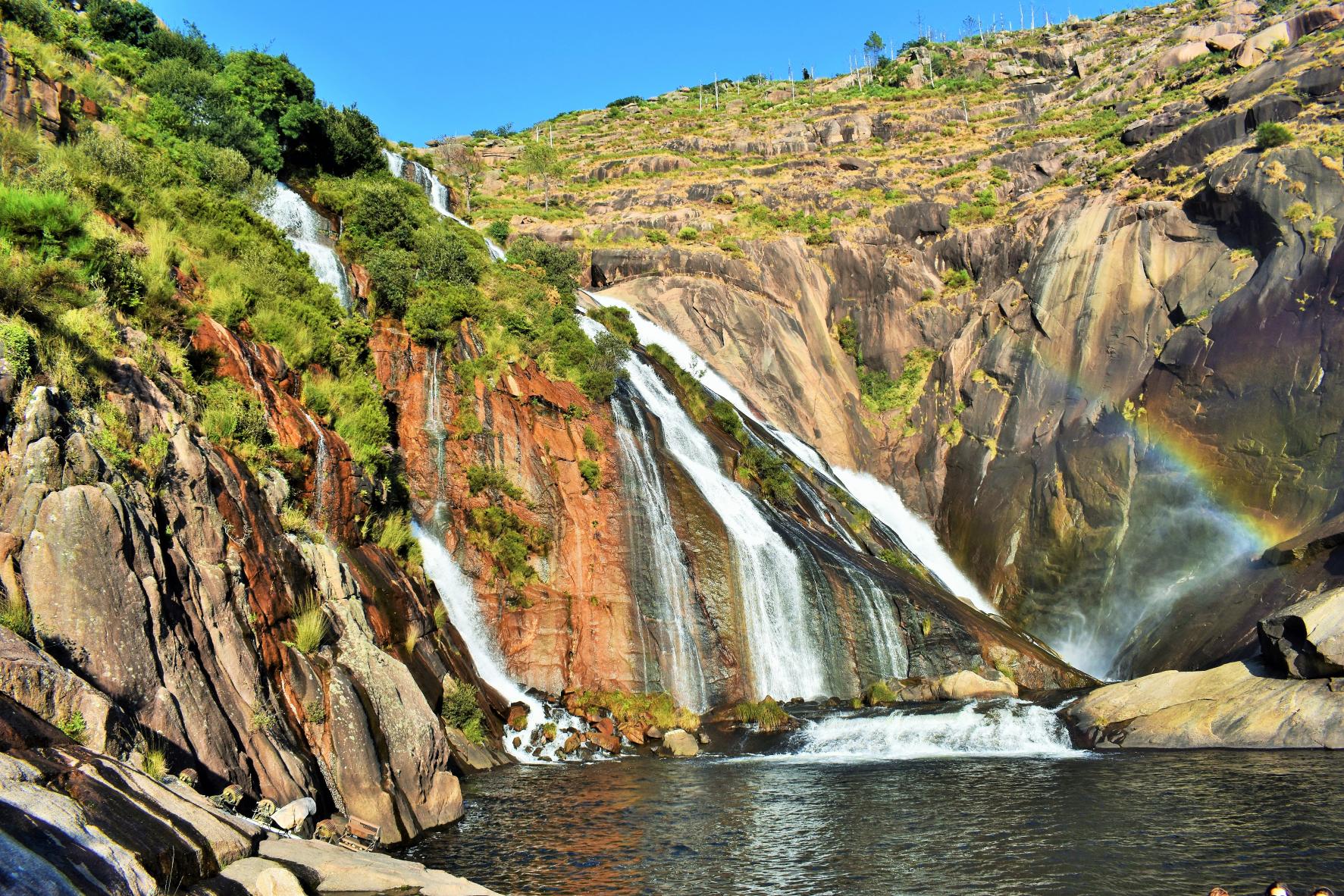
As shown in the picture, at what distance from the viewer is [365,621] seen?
17.9 m

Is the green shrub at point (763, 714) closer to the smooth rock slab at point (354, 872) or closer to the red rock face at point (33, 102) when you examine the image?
the smooth rock slab at point (354, 872)

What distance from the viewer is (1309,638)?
2217 centimetres

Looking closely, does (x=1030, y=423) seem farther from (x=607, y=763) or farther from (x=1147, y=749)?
(x=607, y=763)

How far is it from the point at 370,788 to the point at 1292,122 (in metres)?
53.9

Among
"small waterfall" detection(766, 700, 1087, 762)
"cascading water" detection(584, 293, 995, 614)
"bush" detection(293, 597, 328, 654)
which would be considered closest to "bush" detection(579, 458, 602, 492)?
"small waterfall" detection(766, 700, 1087, 762)

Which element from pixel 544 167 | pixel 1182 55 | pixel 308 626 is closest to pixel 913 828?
pixel 308 626

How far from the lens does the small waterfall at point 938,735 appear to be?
23859 mm

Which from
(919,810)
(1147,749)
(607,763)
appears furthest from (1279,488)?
(607,763)

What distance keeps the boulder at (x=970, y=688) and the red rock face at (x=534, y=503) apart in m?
10.7

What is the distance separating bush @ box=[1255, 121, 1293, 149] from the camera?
42.7m

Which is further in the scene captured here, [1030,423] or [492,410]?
[1030,423]

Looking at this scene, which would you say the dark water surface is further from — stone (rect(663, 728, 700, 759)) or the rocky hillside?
the rocky hillside

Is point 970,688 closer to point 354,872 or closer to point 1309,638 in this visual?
point 1309,638

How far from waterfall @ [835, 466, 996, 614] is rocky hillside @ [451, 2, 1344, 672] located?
756 millimetres
